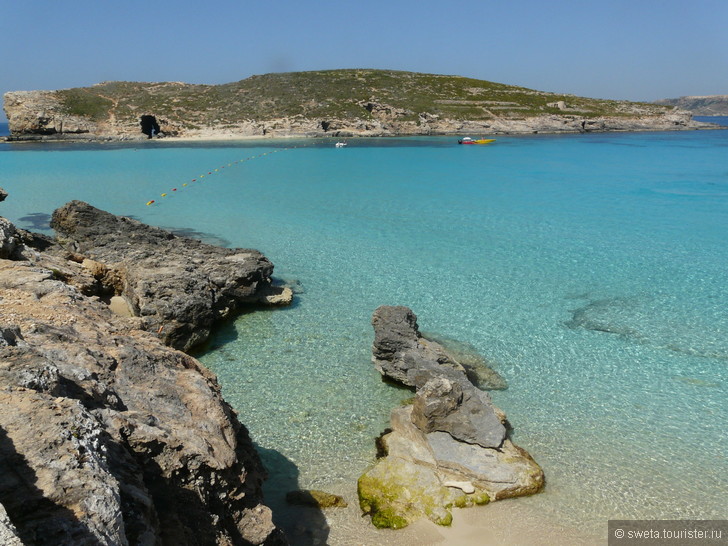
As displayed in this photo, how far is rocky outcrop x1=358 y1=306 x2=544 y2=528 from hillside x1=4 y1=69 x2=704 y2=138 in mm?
79295

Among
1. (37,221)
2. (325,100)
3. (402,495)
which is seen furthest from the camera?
(325,100)

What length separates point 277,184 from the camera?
35.0m

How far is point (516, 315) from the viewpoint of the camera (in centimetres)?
1255

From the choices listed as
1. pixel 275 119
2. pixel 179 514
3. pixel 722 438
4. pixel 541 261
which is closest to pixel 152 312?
pixel 179 514

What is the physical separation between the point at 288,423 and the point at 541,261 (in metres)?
11.8

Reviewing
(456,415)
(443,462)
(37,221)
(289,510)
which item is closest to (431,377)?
(456,415)

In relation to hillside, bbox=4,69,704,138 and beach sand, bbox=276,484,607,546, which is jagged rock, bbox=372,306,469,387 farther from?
hillside, bbox=4,69,704,138

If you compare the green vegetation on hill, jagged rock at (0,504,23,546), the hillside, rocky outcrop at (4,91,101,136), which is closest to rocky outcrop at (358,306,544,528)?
jagged rock at (0,504,23,546)

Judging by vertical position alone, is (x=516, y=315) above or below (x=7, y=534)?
below

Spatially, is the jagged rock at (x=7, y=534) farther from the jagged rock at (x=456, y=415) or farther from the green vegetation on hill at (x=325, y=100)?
the green vegetation on hill at (x=325, y=100)

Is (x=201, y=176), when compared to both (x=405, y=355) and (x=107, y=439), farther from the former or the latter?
(x=107, y=439)

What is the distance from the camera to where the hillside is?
81062 mm

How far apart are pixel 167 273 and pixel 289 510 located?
692 centimetres

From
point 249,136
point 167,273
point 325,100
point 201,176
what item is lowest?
point 167,273
